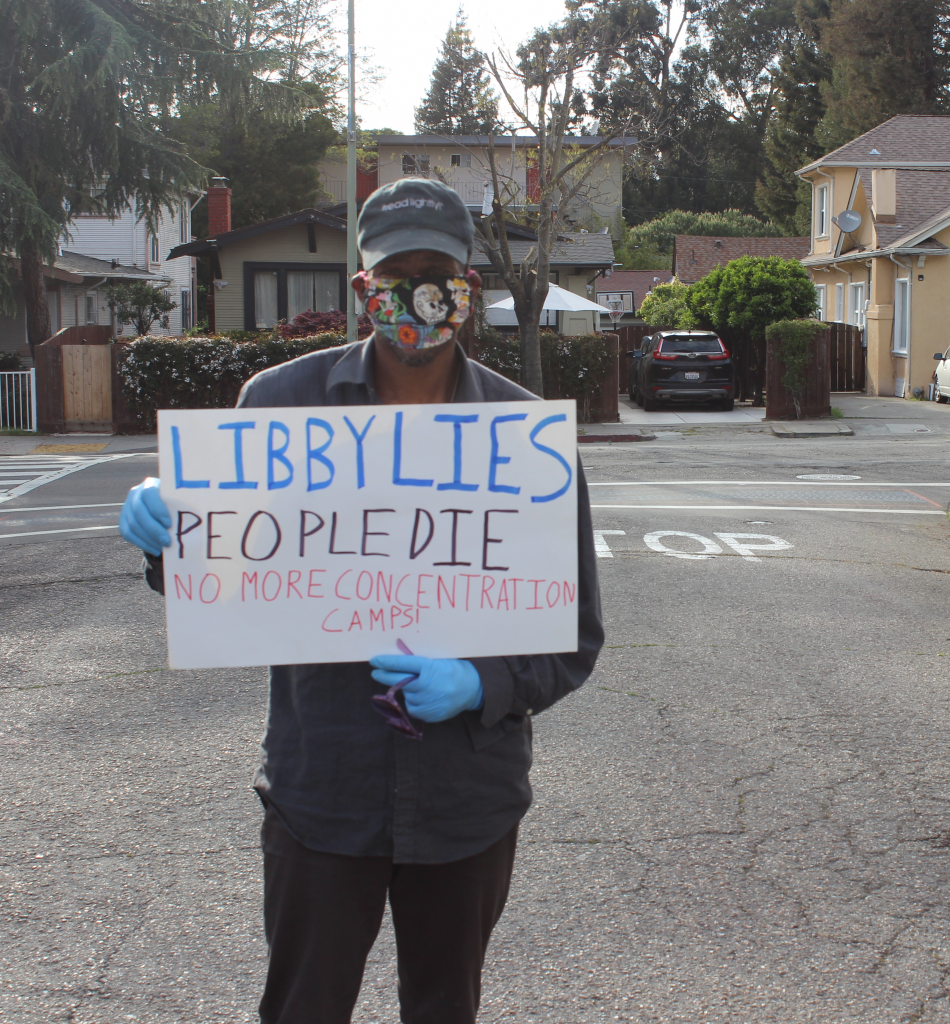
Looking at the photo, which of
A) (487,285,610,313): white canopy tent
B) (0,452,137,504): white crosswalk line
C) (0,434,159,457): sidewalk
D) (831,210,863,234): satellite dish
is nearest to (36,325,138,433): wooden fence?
(0,434,159,457): sidewalk

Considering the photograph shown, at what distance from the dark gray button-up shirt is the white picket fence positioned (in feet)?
67.7

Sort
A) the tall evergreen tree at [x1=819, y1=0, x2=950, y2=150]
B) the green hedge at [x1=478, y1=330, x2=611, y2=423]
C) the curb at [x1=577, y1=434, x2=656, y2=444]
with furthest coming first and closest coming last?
the tall evergreen tree at [x1=819, y1=0, x2=950, y2=150] < the green hedge at [x1=478, y1=330, x2=611, y2=423] < the curb at [x1=577, y1=434, x2=656, y2=444]

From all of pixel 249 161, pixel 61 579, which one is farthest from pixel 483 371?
pixel 249 161

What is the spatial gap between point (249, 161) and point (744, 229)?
26.9 metres

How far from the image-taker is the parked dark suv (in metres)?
24.9

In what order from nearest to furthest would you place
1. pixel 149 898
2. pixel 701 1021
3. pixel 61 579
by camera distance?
pixel 701 1021 → pixel 149 898 → pixel 61 579

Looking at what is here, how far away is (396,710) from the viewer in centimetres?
208

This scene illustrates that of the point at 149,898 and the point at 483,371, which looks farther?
the point at 149,898

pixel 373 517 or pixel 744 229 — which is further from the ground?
pixel 744 229

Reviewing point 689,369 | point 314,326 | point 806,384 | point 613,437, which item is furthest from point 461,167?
point 613,437

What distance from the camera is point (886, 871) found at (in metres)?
3.70

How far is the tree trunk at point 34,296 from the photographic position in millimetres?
24812

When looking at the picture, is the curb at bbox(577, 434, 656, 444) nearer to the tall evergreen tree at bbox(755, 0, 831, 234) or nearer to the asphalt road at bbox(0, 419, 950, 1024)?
the asphalt road at bbox(0, 419, 950, 1024)

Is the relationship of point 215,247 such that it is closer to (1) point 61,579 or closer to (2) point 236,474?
(1) point 61,579
